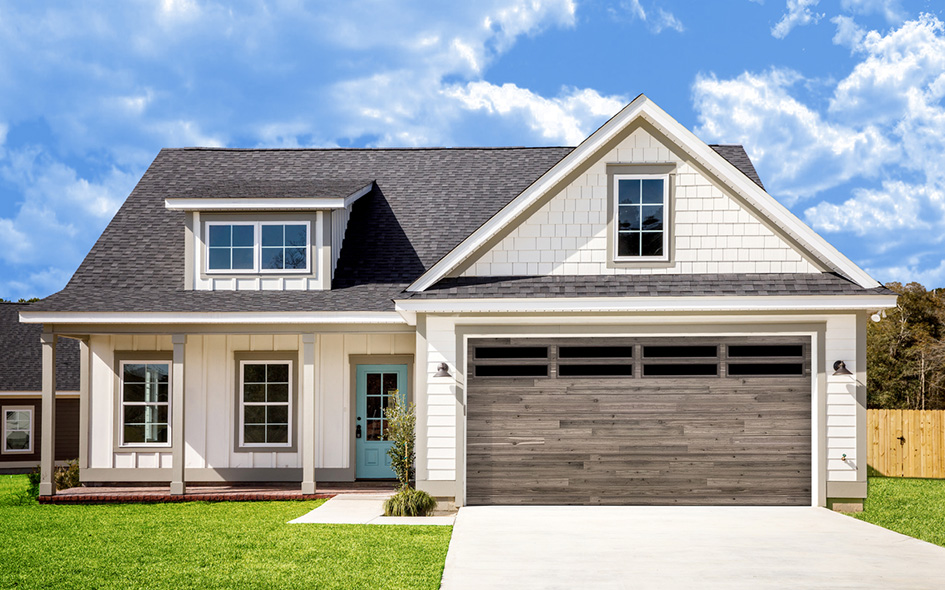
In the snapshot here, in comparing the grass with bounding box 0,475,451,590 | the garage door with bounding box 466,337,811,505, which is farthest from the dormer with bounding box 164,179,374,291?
the garage door with bounding box 466,337,811,505

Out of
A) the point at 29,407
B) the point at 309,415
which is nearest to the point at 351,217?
the point at 309,415

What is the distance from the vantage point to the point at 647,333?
1245 cm

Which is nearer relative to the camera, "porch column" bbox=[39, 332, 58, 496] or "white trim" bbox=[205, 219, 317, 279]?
"porch column" bbox=[39, 332, 58, 496]

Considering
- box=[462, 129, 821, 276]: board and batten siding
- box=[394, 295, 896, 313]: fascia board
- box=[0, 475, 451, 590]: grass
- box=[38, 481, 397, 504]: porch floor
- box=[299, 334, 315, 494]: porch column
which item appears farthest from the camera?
box=[38, 481, 397, 504]: porch floor

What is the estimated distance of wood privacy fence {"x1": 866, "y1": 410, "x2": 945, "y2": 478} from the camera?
1981 centimetres

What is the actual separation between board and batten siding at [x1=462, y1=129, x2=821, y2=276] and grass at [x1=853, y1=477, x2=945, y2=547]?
4.09m

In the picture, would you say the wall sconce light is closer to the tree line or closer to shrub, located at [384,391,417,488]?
shrub, located at [384,391,417,488]

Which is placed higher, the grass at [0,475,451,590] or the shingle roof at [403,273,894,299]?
the shingle roof at [403,273,894,299]

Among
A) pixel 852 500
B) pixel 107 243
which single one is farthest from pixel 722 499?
pixel 107 243

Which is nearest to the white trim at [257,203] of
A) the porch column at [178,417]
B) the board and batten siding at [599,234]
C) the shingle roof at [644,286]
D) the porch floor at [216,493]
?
the porch column at [178,417]

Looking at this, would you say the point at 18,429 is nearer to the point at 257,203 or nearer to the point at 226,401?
the point at 226,401

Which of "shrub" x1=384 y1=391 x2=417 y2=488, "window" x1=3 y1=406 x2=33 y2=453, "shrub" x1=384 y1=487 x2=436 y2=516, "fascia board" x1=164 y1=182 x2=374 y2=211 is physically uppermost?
"fascia board" x1=164 y1=182 x2=374 y2=211

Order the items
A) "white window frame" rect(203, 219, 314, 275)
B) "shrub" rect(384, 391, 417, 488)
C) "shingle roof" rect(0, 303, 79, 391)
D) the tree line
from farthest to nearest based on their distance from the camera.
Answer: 1. the tree line
2. "shingle roof" rect(0, 303, 79, 391)
3. "white window frame" rect(203, 219, 314, 275)
4. "shrub" rect(384, 391, 417, 488)

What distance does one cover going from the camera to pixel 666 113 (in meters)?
12.6
